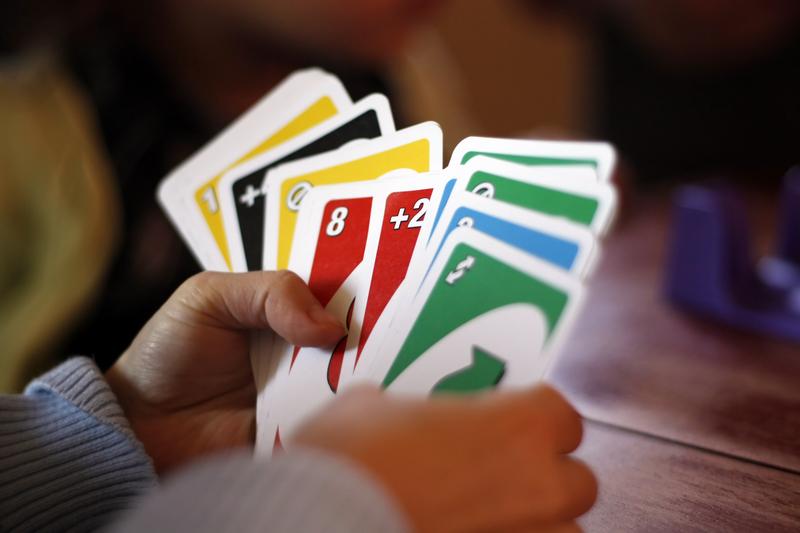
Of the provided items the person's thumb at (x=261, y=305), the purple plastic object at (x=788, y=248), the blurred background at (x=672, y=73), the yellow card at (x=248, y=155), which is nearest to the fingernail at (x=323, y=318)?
the person's thumb at (x=261, y=305)

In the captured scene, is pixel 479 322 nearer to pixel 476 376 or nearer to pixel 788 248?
pixel 476 376

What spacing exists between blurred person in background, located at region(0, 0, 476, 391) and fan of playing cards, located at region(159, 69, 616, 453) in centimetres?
23

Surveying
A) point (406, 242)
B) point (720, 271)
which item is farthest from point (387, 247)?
point (720, 271)

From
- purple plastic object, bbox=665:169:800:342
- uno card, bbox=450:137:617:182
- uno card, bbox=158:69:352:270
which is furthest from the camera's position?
purple plastic object, bbox=665:169:800:342

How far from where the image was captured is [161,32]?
1554 mm

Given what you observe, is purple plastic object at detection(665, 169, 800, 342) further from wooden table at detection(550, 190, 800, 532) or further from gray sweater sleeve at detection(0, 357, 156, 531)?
gray sweater sleeve at detection(0, 357, 156, 531)

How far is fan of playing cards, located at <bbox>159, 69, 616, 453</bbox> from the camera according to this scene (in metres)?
0.37

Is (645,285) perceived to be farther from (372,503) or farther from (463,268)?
(372,503)

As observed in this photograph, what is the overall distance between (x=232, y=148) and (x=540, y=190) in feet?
0.91

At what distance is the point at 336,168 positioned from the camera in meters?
0.47

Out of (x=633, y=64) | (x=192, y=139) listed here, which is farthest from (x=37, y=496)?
(x=633, y=64)

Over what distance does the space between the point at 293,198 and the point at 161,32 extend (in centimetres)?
126

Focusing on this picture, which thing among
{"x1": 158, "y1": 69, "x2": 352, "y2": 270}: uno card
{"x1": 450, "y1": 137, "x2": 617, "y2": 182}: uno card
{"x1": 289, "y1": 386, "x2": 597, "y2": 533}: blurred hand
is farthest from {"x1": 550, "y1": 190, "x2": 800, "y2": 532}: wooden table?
{"x1": 158, "y1": 69, "x2": 352, "y2": 270}: uno card

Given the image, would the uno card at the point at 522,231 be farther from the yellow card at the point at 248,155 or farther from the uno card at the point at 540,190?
the yellow card at the point at 248,155
